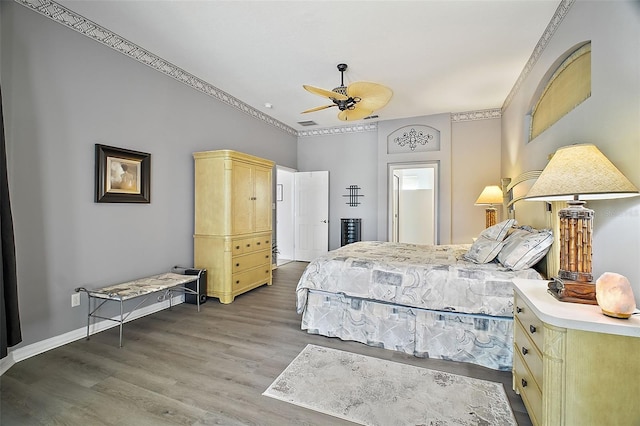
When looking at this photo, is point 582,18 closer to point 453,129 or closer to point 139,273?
point 453,129

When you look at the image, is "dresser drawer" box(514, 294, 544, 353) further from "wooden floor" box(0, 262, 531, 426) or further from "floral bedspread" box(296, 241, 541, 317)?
"wooden floor" box(0, 262, 531, 426)

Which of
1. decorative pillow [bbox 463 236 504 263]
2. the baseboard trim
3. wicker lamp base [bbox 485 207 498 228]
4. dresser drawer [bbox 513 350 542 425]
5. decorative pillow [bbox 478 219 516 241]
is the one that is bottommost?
the baseboard trim

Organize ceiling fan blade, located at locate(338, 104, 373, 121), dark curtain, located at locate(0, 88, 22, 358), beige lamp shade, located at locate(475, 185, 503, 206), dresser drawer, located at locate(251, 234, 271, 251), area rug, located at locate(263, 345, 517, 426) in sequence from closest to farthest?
area rug, located at locate(263, 345, 517, 426)
dark curtain, located at locate(0, 88, 22, 358)
ceiling fan blade, located at locate(338, 104, 373, 121)
dresser drawer, located at locate(251, 234, 271, 251)
beige lamp shade, located at locate(475, 185, 503, 206)

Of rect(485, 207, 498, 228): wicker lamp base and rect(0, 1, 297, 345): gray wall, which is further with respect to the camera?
rect(485, 207, 498, 228): wicker lamp base

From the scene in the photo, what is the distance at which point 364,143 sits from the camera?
6164 mm

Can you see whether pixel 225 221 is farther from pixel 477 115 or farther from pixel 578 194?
pixel 477 115

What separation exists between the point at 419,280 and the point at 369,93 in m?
1.96

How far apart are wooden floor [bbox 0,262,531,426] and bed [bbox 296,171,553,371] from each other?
0.11 m

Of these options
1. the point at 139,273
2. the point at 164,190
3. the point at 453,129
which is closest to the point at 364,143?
the point at 453,129

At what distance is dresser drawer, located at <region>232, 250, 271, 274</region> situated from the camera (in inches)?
152

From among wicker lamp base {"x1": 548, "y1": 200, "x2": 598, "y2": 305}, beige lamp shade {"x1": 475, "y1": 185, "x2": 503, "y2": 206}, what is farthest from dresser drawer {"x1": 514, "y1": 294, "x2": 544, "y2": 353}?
beige lamp shade {"x1": 475, "y1": 185, "x2": 503, "y2": 206}

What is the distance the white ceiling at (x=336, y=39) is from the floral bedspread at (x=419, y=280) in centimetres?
223

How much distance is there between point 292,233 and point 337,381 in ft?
15.4

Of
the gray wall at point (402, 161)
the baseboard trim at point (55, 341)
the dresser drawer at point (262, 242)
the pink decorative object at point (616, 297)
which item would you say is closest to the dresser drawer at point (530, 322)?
the pink decorative object at point (616, 297)
